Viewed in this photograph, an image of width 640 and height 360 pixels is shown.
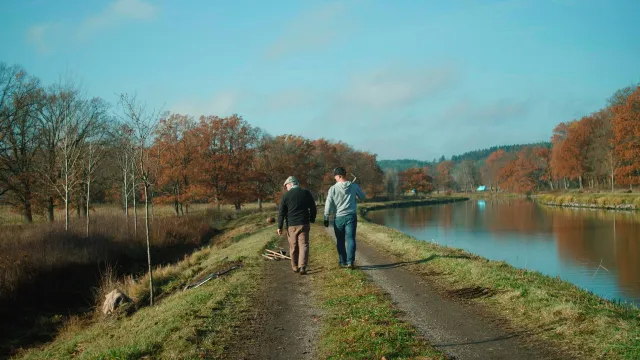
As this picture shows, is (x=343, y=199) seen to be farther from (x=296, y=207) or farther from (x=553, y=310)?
(x=553, y=310)

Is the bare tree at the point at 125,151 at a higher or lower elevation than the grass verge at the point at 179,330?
higher

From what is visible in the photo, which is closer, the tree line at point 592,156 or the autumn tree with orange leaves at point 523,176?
the tree line at point 592,156

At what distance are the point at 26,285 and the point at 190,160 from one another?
25.0 meters

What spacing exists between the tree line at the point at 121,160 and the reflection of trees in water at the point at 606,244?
1587cm

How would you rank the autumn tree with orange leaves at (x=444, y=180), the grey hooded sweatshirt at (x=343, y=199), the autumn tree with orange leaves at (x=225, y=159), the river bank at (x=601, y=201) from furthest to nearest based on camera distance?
the autumn tree with orange leaves at (x=444, y=180) → the river bank at (x=601, y=201) → the autumn tree with orange leaves at (x=225, y=159) → the grey hooded sweatshirt at (x=343, y=199)

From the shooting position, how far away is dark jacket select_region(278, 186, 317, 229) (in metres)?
9.98

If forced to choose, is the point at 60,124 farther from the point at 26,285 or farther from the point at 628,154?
the point at 628,154

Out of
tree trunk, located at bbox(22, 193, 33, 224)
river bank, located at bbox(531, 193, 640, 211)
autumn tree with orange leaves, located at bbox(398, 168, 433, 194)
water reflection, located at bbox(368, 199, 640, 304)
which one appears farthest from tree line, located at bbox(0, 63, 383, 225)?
autumn tree with orange leaves, located at bbox(398, 168, 433, 194)

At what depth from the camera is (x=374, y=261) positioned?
11961 millimetres

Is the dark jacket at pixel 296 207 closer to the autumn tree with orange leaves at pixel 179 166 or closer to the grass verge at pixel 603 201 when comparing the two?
the autumn tree with orange leaves at pixel 179 166

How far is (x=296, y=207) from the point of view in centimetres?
998

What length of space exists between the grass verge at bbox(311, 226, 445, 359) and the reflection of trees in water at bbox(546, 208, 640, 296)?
29.1 ft

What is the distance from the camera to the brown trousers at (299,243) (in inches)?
392

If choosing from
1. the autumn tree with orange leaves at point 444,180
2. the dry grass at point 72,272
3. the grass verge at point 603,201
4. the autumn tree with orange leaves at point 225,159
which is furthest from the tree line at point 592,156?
the dry grass at point 72,272
